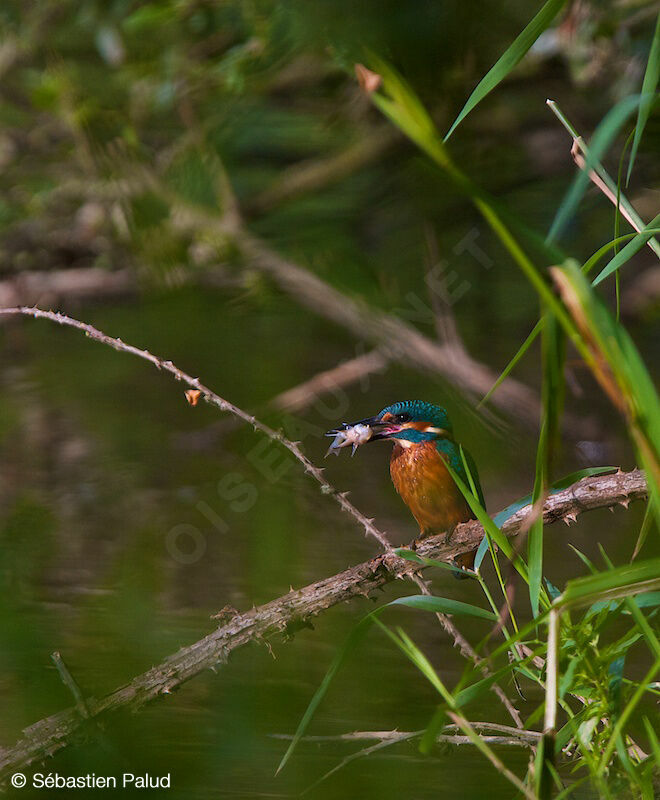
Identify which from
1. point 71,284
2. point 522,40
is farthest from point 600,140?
point 71,284

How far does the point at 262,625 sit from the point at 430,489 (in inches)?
13.5

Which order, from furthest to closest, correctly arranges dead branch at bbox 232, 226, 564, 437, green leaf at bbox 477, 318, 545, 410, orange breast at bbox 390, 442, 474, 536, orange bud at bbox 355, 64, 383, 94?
dead branch at bbox 232, 226, 564, 437 → orange breast at bbox 390, 442, 474, 536 → green leaf at bbox 477, 318, 545, 410 → orange bud at bbox 355, 64, 383, 94

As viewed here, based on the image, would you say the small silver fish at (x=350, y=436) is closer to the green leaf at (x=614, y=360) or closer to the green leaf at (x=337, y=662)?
the green leaf at (x=337, y=662)

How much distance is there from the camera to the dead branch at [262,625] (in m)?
0.97

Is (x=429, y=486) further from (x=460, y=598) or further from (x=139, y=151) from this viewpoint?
(x=139, y=151)

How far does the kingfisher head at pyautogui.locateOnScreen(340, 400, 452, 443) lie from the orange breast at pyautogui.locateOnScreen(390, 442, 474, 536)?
0.5 inches

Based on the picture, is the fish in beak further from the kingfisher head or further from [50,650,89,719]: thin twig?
[50,650,89,719]: thin twig

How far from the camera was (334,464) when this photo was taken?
252 centimetres

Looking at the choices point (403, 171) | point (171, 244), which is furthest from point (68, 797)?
point (403, 171)

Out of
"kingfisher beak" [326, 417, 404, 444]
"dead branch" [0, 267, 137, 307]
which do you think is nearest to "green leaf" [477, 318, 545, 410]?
"kingfisher beak" [326, 417, 404, 444]

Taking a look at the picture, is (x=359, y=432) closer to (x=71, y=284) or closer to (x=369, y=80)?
(x=369, y=80)

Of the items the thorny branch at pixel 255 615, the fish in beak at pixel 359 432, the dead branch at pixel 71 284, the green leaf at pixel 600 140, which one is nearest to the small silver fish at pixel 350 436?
the fish in beak at pixel 359 432

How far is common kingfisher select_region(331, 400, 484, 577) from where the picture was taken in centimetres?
127

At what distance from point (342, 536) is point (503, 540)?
113cm
